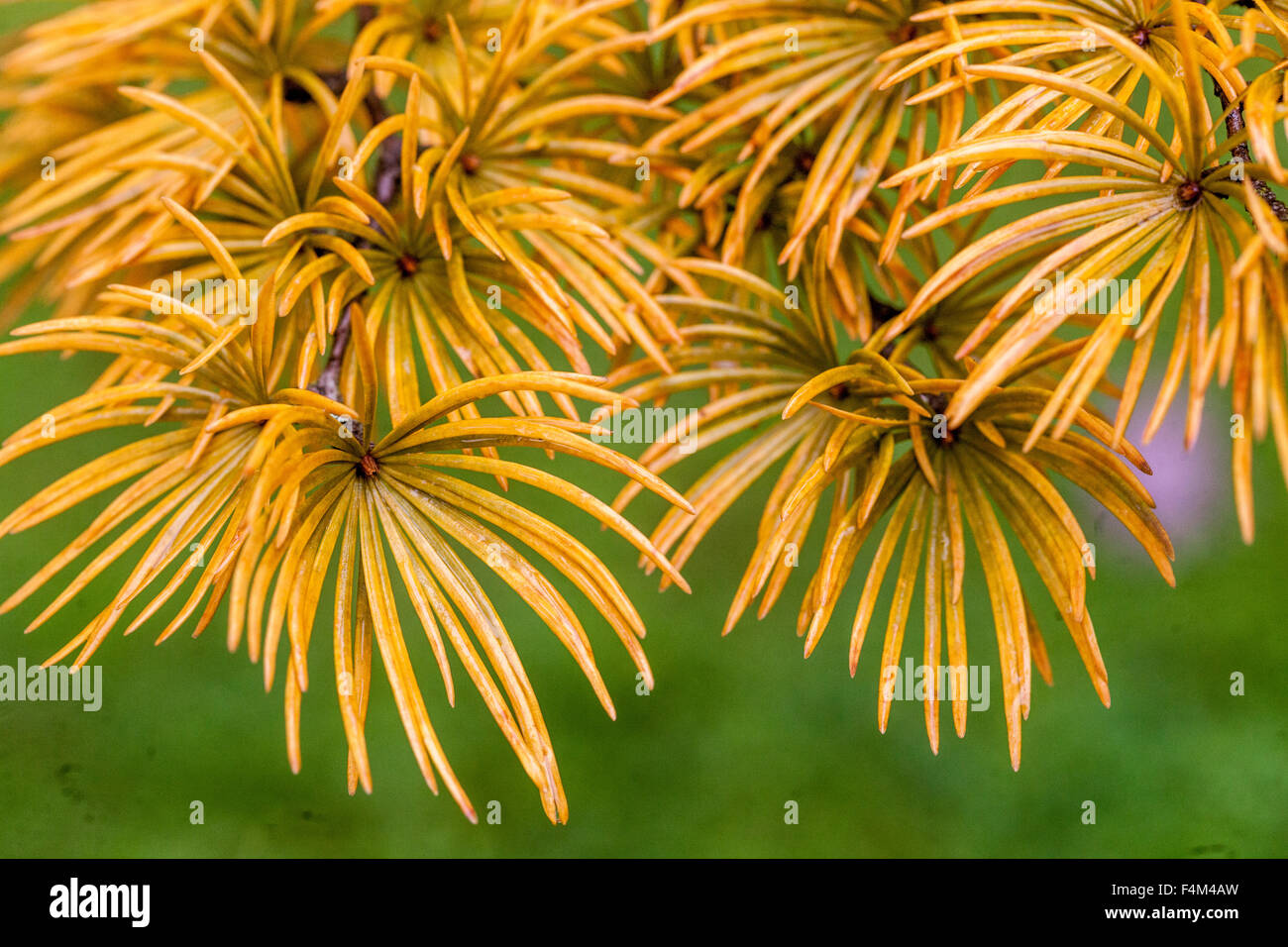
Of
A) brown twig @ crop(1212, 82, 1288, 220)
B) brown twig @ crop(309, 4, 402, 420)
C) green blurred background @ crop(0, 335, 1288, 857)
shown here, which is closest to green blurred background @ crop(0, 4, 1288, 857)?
green blurred background @ crop(0, 335, 1288, 857)

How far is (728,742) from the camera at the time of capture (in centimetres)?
149

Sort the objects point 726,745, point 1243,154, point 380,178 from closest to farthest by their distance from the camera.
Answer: point 1243,154 < point 380,178 < point 726,745

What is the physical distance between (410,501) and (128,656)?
1210 millimetres

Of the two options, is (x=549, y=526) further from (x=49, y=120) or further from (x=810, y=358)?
(x=49, y=120)

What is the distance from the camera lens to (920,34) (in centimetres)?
70

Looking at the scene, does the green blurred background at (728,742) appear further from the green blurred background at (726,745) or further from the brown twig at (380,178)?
the brown twig at (380,178)

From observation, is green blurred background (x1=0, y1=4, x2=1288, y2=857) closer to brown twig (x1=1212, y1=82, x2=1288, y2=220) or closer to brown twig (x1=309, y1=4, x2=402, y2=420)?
brown twig (x1=309, y1=4, x2=402, y2=420)

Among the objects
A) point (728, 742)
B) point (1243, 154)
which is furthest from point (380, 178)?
point (728, 742)

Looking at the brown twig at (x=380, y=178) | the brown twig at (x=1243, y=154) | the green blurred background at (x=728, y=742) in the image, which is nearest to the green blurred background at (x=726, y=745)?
the green blurred background at (x=728, y=742)

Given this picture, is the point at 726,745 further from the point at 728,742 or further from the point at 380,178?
the point at 380,178

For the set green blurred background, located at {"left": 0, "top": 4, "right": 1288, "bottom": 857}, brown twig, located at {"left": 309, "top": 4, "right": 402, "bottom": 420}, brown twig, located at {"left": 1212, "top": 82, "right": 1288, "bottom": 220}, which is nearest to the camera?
brown twig, located at {"left": 1212, "top": 82, "right": 1288, "bottom": 220}

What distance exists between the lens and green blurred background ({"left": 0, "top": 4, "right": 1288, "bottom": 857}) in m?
1.41

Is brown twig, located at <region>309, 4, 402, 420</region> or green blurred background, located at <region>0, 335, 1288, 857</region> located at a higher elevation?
brown twig, located at <region>309, 4, 402, 420</region>
